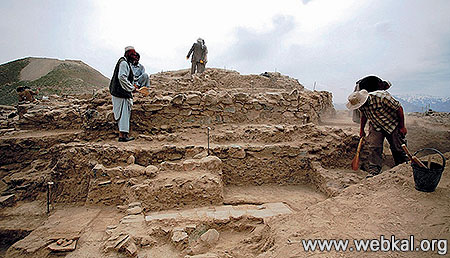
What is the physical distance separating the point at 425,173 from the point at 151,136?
5307mm

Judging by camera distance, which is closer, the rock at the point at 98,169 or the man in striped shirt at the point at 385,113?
the man in striped shirt at the point at 385,113

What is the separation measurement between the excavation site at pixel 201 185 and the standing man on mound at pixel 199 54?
19.5 feet

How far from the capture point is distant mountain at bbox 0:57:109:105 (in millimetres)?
22436

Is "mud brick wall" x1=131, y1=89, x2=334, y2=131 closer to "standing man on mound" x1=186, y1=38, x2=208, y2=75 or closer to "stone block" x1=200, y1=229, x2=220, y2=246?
"stone block" x1=200, y1=229, x2=220, y2=246

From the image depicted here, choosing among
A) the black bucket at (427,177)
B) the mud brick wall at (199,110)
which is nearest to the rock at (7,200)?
the mud brick wall at (199,110)

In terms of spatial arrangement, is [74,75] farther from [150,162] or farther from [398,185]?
[398,185]

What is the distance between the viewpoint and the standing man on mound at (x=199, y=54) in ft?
37.2

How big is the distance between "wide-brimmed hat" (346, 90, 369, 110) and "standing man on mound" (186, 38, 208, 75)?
359 inches

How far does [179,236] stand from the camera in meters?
2.71

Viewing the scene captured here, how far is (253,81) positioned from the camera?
11.9 metres

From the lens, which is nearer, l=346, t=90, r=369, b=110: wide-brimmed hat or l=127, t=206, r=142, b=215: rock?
l=127, t=206, r=142, b=215: rock

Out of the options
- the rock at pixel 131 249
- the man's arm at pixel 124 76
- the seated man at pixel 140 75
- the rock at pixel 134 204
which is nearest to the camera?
the rock at pixel 131 249

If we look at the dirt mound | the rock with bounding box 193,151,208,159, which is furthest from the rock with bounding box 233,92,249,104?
the dirt mound

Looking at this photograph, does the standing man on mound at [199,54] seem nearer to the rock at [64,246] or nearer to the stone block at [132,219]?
the stone block at [132,219]
